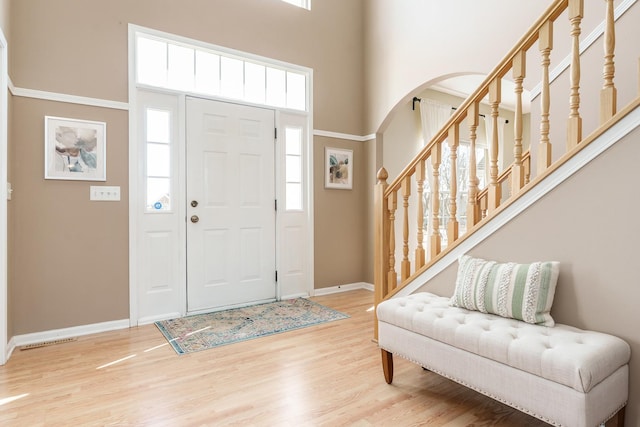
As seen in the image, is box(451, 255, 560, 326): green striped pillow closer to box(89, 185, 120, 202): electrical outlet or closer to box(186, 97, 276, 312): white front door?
box(186, 97, 276, 312): white front door

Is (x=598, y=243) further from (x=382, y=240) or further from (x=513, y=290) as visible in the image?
(x=382, y=240)

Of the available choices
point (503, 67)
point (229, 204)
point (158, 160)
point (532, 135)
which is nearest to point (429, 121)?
point (532, 135)

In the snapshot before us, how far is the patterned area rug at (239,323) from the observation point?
9.87 feet

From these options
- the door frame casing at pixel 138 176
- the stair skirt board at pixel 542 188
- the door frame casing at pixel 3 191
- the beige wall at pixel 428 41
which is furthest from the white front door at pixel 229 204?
the stair skirt board at pixel 542 188

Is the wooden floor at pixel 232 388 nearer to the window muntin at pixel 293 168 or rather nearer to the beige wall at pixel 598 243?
the beige wall at pixel 598 243

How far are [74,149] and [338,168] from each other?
9.11ft

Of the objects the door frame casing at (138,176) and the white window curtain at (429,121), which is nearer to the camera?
the door frame casing at (138,176)

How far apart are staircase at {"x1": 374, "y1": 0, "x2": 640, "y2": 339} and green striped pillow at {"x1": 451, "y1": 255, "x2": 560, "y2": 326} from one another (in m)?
0.32

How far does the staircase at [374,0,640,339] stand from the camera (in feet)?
6.00

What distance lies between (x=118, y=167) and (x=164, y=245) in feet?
2.67

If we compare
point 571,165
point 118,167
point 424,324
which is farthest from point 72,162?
point 571,165

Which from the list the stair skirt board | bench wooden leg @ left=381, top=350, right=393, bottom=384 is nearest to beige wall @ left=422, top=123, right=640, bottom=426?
the stair skirt board

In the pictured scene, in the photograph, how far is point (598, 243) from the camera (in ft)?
5.89

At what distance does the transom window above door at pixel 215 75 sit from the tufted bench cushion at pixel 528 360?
3.00m
